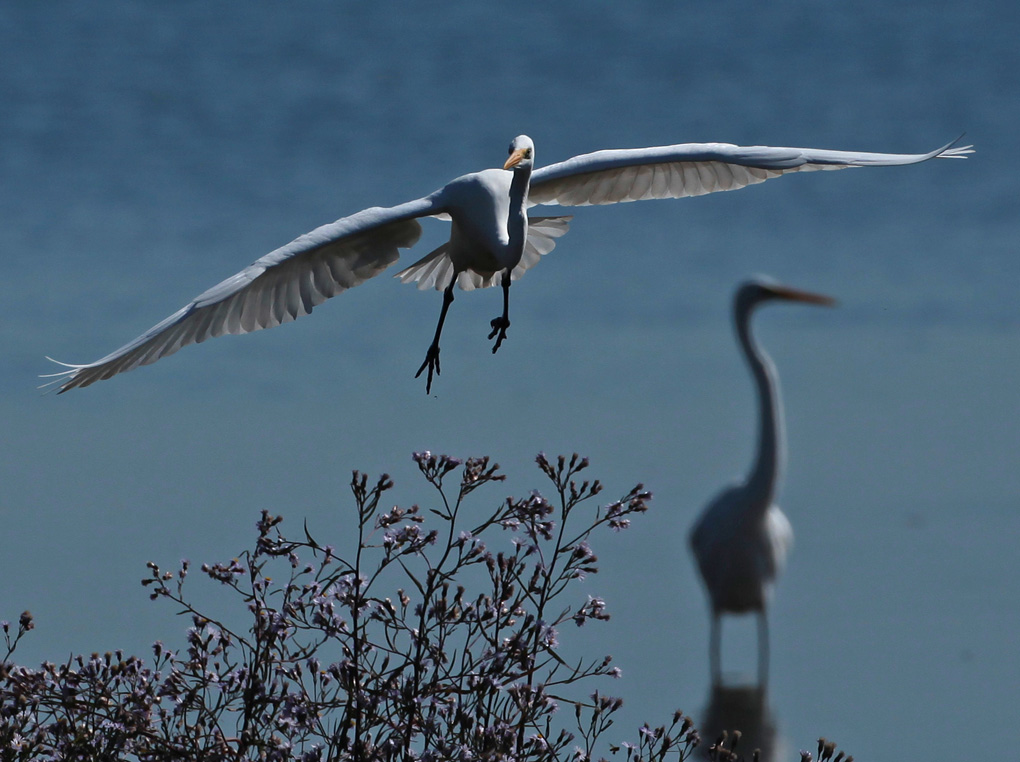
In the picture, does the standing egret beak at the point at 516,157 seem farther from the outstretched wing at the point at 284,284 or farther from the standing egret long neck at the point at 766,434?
the standing egret long neck at the point at 766,434

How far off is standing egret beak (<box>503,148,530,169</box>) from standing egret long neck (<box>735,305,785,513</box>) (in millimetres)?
4679

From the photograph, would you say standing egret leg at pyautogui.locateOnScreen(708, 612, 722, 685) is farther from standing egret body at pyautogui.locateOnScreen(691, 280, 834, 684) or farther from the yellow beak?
the yellow beak

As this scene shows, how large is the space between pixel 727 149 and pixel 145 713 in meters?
2.19

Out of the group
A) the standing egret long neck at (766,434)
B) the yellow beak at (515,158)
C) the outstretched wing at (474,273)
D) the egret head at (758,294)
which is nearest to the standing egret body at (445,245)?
the yellow beak at (515,158)

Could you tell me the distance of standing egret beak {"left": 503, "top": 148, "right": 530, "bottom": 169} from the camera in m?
3.26

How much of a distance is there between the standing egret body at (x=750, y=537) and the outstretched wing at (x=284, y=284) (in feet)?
14.6

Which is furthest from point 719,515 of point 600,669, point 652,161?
point 600,669

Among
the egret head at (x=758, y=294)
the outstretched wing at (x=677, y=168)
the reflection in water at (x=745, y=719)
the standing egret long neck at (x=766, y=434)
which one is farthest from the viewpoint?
the egret head at (x=758, y=294)

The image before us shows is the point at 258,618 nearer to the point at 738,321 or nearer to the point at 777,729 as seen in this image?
the point at 777,729

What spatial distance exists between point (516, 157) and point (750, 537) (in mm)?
4908

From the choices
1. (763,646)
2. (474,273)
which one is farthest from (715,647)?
(474,273)

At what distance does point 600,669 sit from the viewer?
7.35 feet

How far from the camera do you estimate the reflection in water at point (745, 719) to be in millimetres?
6859

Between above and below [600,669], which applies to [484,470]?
above
